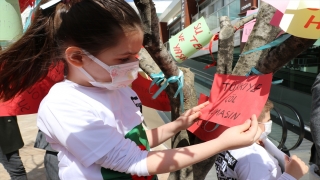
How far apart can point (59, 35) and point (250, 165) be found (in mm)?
1242

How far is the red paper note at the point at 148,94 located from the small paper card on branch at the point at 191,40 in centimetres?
31

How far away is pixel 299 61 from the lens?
23.8ft

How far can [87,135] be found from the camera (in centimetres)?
107

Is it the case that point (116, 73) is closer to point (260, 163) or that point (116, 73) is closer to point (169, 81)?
point (169, 81)

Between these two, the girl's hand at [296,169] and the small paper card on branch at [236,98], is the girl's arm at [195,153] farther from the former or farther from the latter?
the girl's hand at [296,169]

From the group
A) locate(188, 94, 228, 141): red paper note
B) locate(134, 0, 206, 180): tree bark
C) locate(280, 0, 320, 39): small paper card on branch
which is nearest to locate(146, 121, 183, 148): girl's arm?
locate(188, 94, 228, 141): red paper note

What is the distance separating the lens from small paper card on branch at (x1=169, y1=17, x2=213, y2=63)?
6.49ft

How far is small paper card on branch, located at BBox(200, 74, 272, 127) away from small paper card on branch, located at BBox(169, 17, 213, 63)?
0.56 meters

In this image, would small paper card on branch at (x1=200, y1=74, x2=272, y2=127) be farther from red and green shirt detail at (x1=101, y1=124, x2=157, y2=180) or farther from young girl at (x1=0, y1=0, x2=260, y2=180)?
red and green shirt detail at (x1=101, y1=124, x2=157, y2=180)

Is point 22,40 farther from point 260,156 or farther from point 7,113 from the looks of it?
point 260,156

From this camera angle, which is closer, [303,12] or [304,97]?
[303,12]

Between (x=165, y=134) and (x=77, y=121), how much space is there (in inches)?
23.6

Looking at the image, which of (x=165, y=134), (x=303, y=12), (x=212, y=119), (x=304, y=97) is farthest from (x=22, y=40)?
(x=304, y=97)

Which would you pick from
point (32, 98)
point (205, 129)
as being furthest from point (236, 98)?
point (32, 98)
